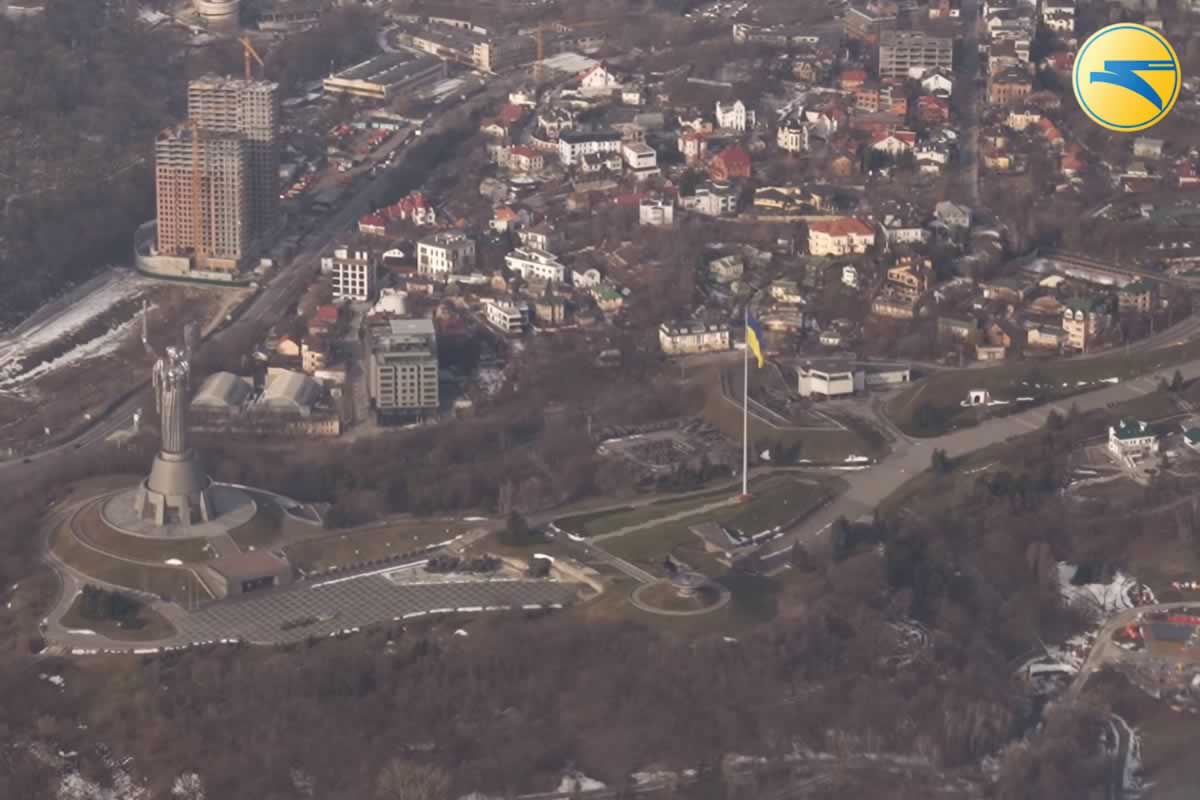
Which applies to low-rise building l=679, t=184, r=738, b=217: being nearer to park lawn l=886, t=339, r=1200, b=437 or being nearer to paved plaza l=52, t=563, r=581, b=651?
park lawn l=886, t=339, r=1200, b=437

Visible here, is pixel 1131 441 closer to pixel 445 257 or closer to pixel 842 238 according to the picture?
Answer: pixel 842 238

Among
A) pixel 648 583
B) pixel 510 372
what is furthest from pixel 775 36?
pixel 648 583

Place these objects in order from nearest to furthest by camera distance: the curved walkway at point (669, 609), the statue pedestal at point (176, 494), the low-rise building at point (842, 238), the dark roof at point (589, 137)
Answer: the curved walkway at point (669, 609) < the statue pedestal at point (176, 494) < the low-rise building at point (842, 238) < the dark roof at point (589, 137)

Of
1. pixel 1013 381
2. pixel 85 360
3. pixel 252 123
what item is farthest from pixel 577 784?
pixel 252 123

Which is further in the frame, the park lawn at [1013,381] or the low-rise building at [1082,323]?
the low-rise building at [1082,323]

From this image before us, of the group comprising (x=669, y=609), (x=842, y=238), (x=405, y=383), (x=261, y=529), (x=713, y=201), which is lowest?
(x=669, y=609)

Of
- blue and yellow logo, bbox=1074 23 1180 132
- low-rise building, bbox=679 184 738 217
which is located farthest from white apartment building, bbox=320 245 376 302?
blue and yellow logo, bbox=1074 23 1180 132

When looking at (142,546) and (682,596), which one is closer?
(682,596)

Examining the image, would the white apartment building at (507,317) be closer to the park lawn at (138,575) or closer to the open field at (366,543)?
the open field at (366,543)

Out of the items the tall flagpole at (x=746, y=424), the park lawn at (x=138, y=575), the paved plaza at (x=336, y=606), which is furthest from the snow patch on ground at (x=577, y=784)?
the tall flagpole at (x=746, y=424)
